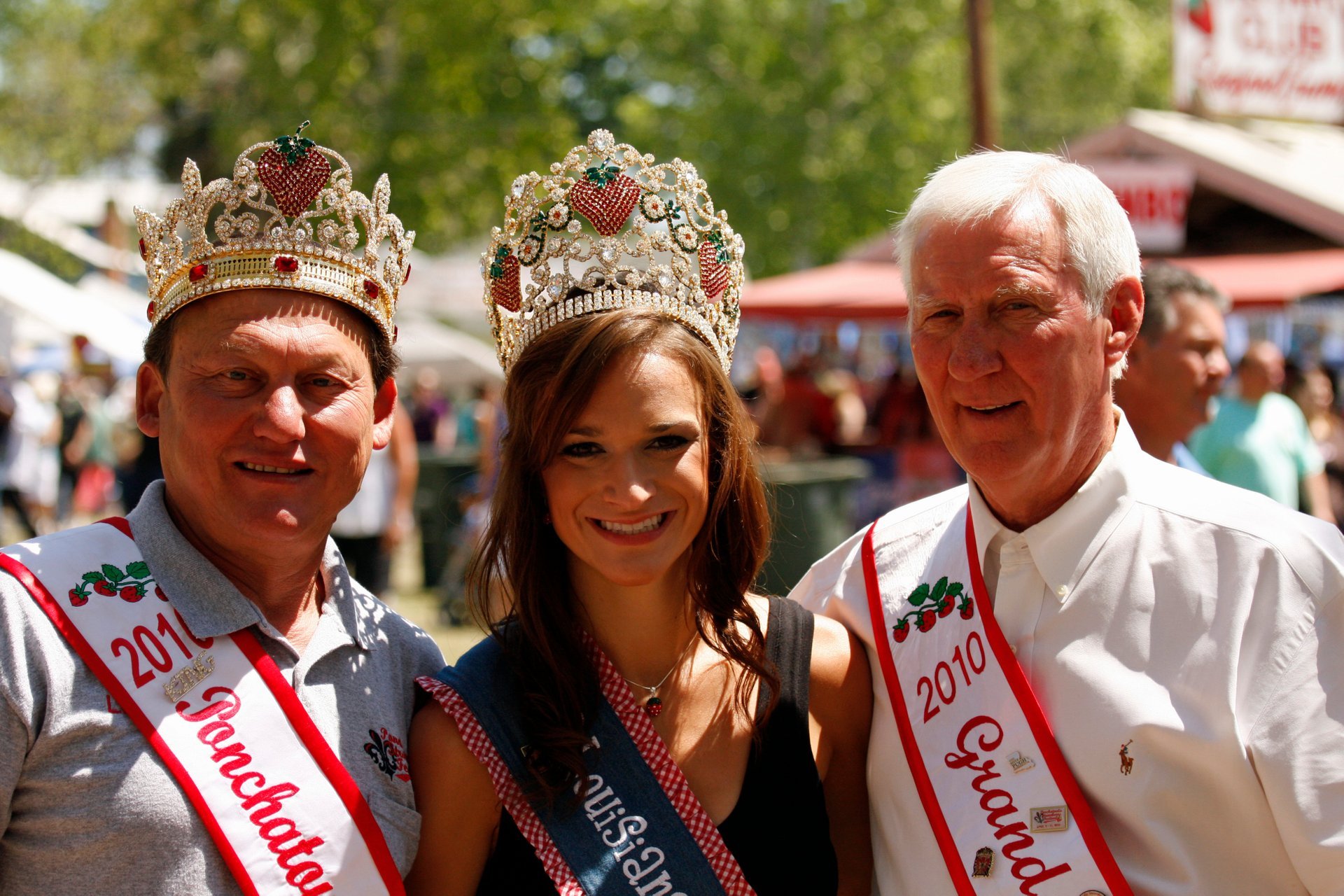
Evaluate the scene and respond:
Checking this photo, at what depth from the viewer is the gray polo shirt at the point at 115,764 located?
1890 millimetres

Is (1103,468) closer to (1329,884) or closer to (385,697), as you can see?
(1329,884)

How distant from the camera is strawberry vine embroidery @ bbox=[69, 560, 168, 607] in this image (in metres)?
2.06

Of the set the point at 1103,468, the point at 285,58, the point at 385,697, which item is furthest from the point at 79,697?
the point at 285,58

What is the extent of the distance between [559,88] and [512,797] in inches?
921

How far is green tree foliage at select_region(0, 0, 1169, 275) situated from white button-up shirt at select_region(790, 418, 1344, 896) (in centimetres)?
1528

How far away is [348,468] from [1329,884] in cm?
167

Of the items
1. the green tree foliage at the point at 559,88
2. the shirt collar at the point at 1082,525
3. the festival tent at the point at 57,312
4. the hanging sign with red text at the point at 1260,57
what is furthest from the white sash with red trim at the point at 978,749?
the green tree foliage at the point at 559,88

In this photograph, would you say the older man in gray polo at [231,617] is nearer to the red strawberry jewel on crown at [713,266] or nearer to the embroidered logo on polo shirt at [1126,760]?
the red strawberry jewel on crown at [713,266]

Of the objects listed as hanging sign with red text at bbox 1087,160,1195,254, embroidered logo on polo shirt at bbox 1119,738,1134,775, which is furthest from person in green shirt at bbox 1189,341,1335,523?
hanging sign with red text at bbox 1087,160,1195,254

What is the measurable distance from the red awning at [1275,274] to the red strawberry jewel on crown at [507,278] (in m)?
7.41

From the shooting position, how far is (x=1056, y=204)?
2.18 m

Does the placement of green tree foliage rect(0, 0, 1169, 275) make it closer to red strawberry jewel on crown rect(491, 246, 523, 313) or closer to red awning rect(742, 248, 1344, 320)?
red awning rect(742, 248, 1344, 320)

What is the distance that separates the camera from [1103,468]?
2236 mm

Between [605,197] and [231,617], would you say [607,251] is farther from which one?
[231,617]
